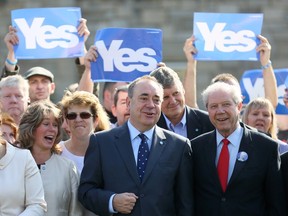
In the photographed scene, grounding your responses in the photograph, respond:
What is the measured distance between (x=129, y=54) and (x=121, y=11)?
30.9 ft

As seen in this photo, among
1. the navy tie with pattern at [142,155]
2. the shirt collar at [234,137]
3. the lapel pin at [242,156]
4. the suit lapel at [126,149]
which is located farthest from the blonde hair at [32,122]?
the lapel pin at [242,156]

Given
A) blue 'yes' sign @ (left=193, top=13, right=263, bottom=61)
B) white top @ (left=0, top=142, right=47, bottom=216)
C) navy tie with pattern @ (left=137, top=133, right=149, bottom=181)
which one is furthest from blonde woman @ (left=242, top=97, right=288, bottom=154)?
white top @ (left=0, top=142, right=47, bottom=216)

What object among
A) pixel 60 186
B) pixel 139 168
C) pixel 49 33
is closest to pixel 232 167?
pixel 139 168

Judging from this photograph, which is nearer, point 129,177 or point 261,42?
point 129,177

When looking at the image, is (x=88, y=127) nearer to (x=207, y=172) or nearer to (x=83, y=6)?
(x=207, y=172)

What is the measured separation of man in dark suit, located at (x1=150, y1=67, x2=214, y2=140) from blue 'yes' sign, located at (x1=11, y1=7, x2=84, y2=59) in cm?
192

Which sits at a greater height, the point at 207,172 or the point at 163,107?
the point at 163,107

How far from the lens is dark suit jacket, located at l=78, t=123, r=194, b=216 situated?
7328 millimetres

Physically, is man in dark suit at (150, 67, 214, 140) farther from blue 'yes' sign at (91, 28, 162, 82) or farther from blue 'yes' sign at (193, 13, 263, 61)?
blue 'yes' sign at (193, 13, 263, 61)

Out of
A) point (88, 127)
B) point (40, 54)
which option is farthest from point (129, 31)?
point (88, 127)

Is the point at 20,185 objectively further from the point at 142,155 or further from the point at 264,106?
the point at 264,106

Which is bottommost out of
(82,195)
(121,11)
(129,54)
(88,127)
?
(82,195)

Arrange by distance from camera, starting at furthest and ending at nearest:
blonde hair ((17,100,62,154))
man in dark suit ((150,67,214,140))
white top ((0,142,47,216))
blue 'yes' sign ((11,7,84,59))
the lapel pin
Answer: blue 'yes' sign ((11,7,84,59))
man in dark suit ((150,67,214,140))
blonde hair ((17,100,62,154))
the lapel pin
white top ((0,142,47,216))

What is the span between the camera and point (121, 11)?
1888 cm
